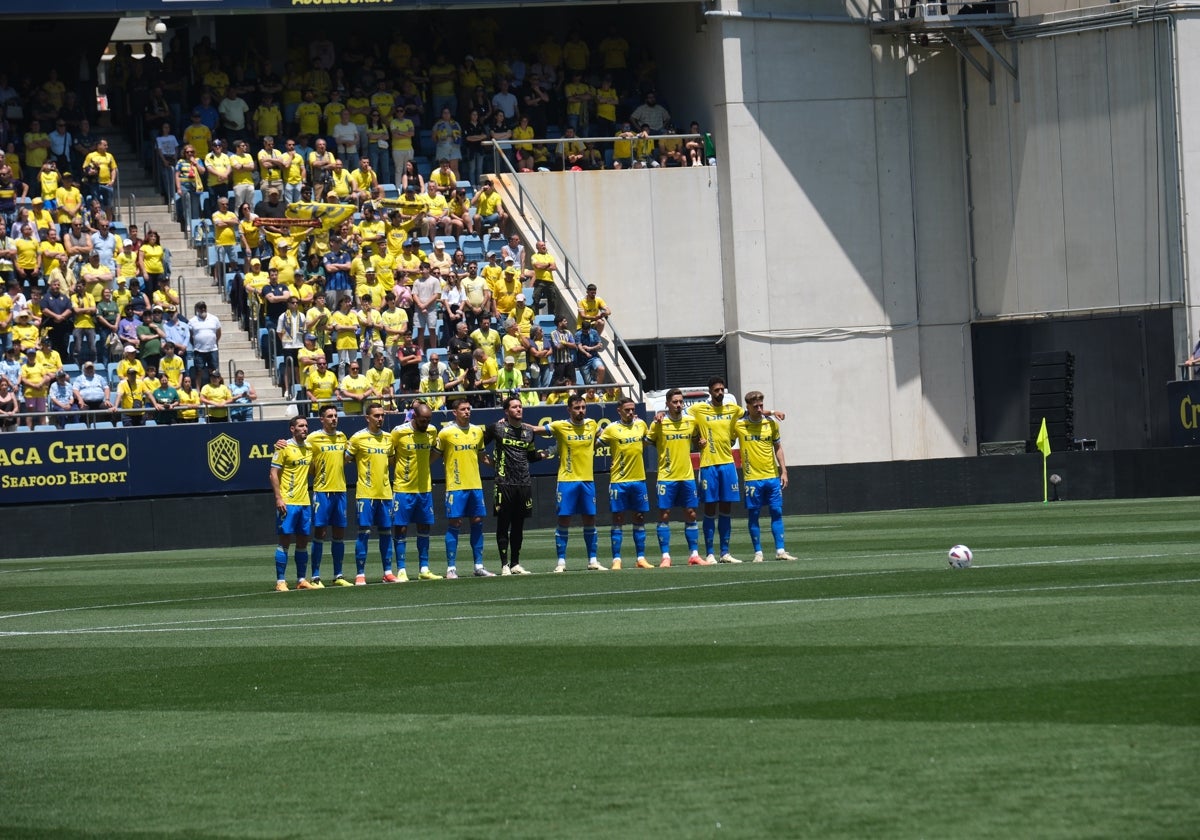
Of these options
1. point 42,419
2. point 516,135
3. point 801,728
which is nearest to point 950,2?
point 516,135

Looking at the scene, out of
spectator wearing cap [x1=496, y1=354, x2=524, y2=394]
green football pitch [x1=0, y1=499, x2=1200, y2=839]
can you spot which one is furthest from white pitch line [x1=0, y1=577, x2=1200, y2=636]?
spectator wearing cap [x1=496, y1=354, x2=524, y2=394]

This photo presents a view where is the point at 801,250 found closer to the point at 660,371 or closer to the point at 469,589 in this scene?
the point at 660,371

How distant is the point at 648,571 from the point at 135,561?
1221 cm

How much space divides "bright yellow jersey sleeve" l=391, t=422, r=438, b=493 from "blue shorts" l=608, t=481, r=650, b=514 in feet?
7.49

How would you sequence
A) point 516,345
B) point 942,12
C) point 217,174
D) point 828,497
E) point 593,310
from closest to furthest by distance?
point 828,497, point 516,345, point 593,310, point 217,174, point 942,12

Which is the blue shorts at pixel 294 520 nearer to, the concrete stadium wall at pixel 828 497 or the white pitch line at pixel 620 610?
the white pitch line at pixel 620 610

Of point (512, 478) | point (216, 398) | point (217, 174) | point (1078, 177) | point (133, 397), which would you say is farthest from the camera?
point (1078, 177)

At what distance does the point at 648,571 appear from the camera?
21.8m

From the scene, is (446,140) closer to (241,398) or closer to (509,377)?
(509,377)

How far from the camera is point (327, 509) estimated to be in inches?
909

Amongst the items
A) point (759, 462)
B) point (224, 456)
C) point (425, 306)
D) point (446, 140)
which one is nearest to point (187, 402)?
point (224, 456)

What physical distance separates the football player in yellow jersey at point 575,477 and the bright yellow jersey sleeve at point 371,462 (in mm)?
2080

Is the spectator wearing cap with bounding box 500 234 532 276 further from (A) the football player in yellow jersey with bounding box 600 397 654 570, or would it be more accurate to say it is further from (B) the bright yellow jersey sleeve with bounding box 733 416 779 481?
(B) the bright yellow jersey sleeve with bounding box 733 416 779 481

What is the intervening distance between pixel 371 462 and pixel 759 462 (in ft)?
15.6
